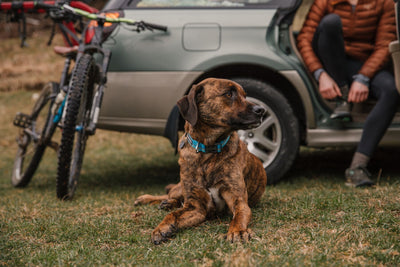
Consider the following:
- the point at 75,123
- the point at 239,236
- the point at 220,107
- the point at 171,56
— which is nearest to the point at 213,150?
the point at 220,107

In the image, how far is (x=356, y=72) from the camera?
3568 millimetres

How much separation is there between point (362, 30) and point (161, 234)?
247 centimetres

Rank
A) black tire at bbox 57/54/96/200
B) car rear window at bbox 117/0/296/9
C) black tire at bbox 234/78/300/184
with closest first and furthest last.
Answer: black tire at bbox 57/54/96/200 → black tire at bbox 234/78/300/184 → car rear window at bbox 117/0/296/9

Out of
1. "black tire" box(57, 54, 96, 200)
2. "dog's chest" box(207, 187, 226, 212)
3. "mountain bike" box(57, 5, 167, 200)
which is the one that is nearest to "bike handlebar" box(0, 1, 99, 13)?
"mountain bike" box(57, 5, 167, 200)

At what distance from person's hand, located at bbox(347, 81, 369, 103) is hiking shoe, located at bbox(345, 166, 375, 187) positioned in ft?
1.76

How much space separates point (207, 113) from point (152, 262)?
3.07 feet

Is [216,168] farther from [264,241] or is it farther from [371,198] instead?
[371,198]

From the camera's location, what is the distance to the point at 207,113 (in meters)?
2.46

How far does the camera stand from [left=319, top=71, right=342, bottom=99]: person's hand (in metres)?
3.39

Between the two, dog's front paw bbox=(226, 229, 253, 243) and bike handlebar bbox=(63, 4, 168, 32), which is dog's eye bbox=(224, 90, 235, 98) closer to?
dog's front paw bbox=(226, 229, 253, 243)

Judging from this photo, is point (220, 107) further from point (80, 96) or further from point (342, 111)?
point (342, 111)

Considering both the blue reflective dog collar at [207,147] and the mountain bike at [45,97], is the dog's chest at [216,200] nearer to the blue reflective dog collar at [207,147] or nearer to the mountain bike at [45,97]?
the blue reflective dog collar at [207,147]

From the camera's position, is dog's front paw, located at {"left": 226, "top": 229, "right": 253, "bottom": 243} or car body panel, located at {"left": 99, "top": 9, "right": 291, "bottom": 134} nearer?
dog's front paw, located at {"left": 226, "top": 229, "right": 253, "bottom": 243}

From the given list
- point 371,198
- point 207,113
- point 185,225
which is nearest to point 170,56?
point 207,113
